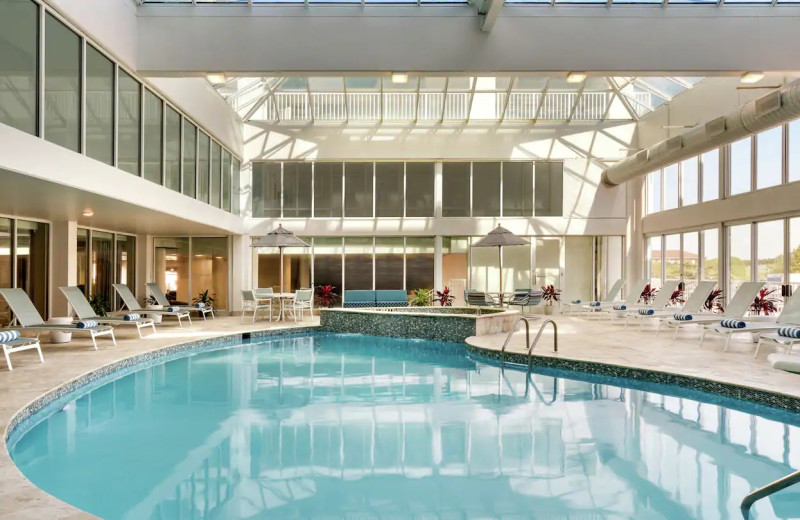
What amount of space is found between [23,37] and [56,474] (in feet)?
16.6

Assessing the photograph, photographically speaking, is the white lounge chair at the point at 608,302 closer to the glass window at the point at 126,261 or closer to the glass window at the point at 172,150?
the glass window at the point at 172,150

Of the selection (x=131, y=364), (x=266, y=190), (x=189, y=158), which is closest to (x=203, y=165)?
(x=189, y=158)

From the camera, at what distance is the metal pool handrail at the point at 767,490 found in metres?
3.24

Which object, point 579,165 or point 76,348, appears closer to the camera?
point 76,348

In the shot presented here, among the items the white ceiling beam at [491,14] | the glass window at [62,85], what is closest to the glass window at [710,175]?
the white ceiling beam at [491,14]

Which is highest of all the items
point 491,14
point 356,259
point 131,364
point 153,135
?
point 491,14

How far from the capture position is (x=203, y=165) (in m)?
13.2

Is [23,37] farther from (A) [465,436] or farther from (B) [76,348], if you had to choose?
(A) [465,436]

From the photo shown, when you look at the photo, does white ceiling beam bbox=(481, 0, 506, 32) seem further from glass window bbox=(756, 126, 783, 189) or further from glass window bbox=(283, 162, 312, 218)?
glass window bbox=(283, 162, 312, 218)

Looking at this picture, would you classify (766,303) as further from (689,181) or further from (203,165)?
(203,165)

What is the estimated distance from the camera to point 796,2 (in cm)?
812

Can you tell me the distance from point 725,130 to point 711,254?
13.6 feet

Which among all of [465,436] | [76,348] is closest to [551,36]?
[465,436]

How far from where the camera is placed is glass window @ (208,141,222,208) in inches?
549
